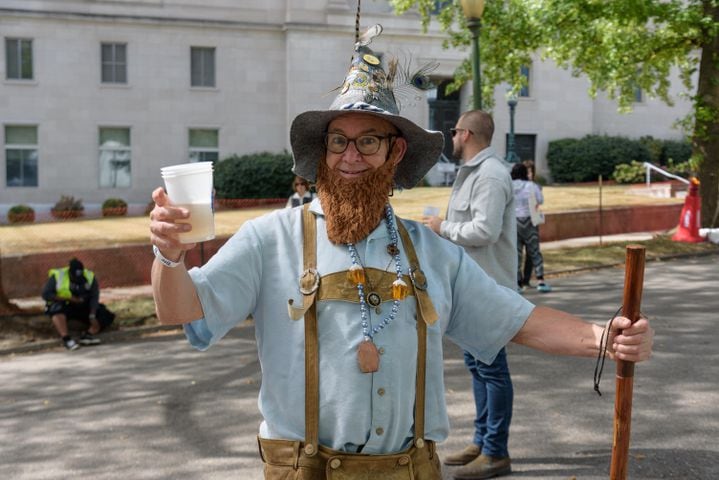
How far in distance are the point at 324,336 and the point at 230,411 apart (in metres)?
4.55

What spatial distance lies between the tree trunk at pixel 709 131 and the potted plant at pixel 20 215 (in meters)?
19.9

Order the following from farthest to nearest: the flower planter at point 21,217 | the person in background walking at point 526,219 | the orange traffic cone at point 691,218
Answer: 1. the flower planter at point 21,217
2. the orange traffic cone at point 691,218
3. the person in background walking at point 526,219

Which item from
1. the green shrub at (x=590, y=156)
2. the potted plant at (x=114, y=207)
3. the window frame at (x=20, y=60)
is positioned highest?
the window frame at (x=20, y=60)

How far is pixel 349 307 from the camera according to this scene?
252 cm

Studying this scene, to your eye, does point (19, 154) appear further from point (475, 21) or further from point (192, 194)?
point (192, 194)

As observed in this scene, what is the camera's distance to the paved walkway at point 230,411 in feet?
18.0

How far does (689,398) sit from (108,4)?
28.6 meters

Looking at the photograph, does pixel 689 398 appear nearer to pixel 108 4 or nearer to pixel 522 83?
pixel 522 83

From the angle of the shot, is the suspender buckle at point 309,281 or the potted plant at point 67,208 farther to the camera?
the potted plant at point 67,208

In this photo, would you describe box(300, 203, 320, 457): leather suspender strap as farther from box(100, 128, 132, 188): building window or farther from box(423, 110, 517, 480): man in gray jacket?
box(100, 128, 132, 188): building window

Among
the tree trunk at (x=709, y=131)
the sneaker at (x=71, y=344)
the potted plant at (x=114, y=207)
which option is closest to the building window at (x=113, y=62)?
the potted plant at (x=114, y=207)

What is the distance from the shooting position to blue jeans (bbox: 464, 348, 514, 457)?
16.1 ft

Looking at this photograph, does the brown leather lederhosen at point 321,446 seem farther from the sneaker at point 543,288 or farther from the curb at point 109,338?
the sneaker at point 543,288

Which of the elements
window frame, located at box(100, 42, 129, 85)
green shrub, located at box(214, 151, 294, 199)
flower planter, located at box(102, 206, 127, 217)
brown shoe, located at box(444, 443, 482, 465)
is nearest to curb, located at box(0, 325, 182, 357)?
brown shoe, located at box(444, 443, 482, 465)
